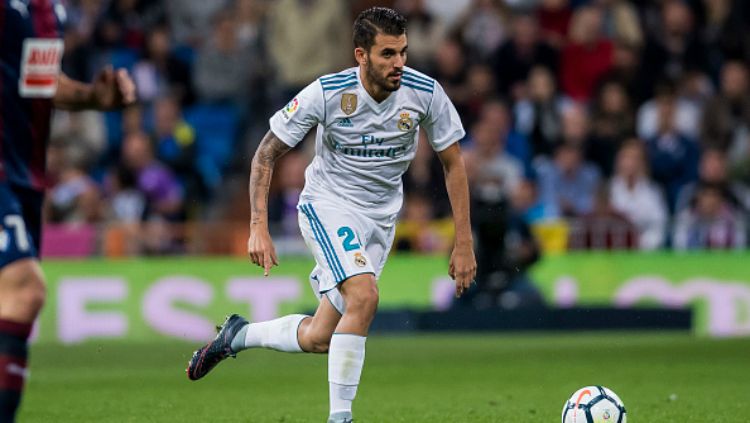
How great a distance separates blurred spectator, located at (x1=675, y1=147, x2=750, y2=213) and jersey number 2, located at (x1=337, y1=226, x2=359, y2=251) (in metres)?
9.89

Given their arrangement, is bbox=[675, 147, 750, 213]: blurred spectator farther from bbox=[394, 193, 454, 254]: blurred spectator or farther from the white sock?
the white sock

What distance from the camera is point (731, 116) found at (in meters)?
18.8

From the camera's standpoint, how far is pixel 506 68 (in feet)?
65.5

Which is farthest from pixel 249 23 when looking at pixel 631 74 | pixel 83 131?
pixel 631 74

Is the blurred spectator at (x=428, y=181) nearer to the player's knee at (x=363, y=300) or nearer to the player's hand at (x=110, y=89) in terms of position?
the player's knee at (x=363, y=300)

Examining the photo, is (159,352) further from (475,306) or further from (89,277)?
(475,306)

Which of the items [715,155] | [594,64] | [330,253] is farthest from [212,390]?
[594,64]

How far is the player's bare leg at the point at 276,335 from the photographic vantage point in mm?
8727

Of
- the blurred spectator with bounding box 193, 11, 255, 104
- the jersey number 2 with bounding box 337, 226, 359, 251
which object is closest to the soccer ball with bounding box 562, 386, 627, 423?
the jersey number 2 with bounding box 337, 226, 359, 251

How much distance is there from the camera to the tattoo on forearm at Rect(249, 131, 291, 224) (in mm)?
8344

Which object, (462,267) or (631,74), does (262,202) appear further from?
(631,74)

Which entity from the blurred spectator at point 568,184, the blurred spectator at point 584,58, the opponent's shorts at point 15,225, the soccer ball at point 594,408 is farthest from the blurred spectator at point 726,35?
the opponent's shorts at point 15,225

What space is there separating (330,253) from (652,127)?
37.2 feet

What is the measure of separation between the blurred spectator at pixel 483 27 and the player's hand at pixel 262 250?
12.4 metres
